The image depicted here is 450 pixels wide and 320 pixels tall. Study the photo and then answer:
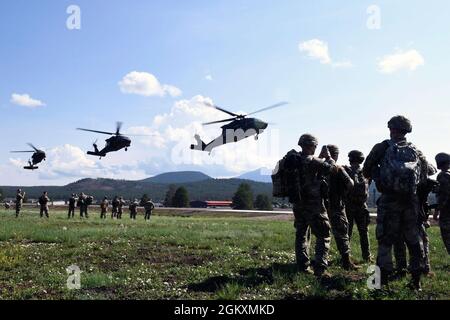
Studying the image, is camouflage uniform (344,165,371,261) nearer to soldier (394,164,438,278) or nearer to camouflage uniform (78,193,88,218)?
soldier (394,164,438,278)

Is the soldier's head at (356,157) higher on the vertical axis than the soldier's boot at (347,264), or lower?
higher

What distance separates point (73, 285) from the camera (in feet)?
30.2

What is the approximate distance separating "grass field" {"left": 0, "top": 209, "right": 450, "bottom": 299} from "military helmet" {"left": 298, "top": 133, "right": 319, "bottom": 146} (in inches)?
109

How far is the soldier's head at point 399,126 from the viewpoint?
8742 mm

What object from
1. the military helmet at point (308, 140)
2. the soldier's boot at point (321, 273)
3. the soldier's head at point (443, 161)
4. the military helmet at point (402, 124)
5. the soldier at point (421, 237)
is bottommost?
the soldier's boot at point (321, 273)

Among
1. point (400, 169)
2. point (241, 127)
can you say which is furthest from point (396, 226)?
point (241, 127)

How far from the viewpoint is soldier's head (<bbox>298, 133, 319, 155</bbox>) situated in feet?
33.0

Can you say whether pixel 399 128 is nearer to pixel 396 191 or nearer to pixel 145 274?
pixel 396 191

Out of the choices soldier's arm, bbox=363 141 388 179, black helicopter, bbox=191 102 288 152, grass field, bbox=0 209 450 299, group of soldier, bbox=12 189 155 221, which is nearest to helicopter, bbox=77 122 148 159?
group of soldier, bbox=12 189 155 221

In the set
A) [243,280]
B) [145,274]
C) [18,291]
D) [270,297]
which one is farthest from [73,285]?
[270,297]

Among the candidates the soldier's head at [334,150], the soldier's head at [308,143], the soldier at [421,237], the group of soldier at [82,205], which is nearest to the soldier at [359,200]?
the soldier's head at [334,150]

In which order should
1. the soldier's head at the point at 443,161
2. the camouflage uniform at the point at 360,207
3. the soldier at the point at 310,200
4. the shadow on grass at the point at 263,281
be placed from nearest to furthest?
the shadow on grass at the point at 263,281 < the soldier at the point at 310,200 < the soldier's head at the point at 443,161 < the camouflage uniform at the point at 360,207

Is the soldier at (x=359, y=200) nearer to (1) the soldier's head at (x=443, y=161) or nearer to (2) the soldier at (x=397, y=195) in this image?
(1) the soldier's head at (x=443, y=161)

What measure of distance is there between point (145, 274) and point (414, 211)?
5877 millimetres
